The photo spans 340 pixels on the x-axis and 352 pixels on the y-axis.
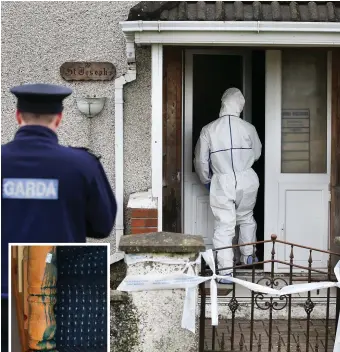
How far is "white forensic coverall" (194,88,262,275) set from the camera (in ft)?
24.0

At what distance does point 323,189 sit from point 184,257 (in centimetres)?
265

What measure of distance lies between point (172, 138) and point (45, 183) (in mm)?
4291

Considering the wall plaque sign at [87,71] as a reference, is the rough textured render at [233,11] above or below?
above

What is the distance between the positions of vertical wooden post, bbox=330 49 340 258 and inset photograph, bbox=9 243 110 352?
13.8 ft

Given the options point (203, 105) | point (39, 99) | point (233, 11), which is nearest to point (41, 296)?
point (39, 99)

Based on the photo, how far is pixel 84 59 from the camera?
755 cm

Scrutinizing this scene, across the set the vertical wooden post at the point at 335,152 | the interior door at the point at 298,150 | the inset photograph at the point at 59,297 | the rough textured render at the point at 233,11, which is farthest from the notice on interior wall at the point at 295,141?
the inset photograph at the point at 59,297

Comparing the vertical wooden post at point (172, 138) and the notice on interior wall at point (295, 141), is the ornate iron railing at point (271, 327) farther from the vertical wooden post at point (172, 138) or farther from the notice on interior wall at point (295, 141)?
the notice on interior wall at point (295, 141)

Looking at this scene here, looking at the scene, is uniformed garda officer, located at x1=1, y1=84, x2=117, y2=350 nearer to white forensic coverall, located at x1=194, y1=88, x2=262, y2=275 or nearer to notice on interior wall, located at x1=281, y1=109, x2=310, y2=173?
white forensic coverall, located at x1=194, y1=88, x2=262, y2=275

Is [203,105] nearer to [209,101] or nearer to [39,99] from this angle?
[209,101]

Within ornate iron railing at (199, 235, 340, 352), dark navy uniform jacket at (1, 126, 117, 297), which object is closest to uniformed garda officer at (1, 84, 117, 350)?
dark navy uniform jacket at (1, 126, 117, 297)

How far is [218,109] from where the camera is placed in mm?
8133

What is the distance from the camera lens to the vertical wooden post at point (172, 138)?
7348 mm

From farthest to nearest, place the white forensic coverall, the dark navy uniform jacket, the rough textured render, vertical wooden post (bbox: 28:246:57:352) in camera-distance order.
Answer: the white forensic coverall, the rough textured render, vertical wooden post (bbox: 28:246:57:352), the dark navy uniform jacket
